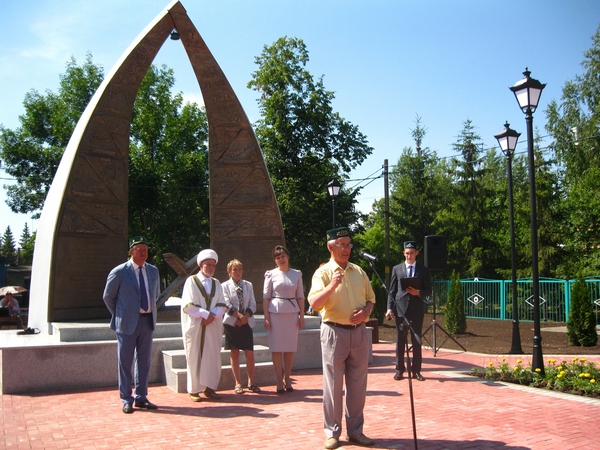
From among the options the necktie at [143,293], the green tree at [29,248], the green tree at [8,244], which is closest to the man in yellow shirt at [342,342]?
the necktie at [143,293]

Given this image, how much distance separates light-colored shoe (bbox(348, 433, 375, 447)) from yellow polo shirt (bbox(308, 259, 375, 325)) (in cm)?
97

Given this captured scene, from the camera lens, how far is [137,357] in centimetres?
631

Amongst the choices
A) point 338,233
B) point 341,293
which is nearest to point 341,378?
point 341,293

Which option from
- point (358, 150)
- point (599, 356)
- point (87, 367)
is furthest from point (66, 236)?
point (358, 150)

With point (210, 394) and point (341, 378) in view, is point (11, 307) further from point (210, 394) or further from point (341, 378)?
point (341, 378)

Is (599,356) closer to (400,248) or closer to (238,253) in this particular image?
(238,253)

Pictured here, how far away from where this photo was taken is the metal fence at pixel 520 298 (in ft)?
67.8

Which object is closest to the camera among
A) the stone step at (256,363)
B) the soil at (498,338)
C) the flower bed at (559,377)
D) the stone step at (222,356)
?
the flower bed at (559,377)

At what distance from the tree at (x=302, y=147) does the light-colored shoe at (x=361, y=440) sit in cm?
2082

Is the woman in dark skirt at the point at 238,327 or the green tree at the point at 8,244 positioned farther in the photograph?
the green tree at the point at 8,244

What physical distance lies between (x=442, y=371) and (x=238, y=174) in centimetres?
527

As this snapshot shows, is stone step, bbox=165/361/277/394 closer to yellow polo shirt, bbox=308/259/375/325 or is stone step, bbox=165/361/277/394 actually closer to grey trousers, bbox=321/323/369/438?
grey trousers, bbox=321/323/369/438

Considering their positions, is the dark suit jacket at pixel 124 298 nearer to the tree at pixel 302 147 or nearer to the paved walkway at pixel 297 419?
the paved walkway at pixel 297 419

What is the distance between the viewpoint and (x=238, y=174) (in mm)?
11055
